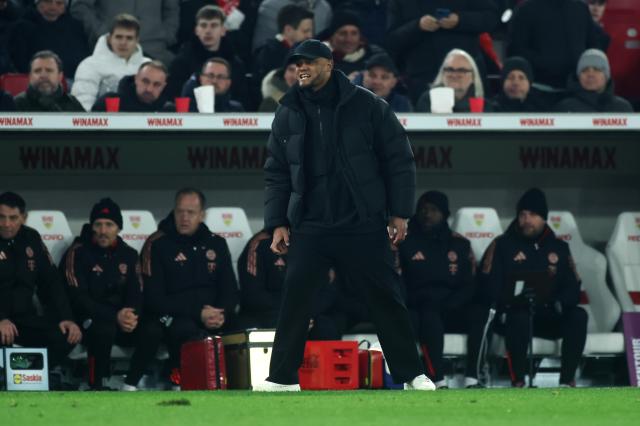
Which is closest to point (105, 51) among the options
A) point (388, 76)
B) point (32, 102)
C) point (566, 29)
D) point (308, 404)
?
point (32, 102)

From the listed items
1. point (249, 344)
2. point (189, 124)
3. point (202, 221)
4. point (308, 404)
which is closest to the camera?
point (308, 404)

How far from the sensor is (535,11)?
551 inches

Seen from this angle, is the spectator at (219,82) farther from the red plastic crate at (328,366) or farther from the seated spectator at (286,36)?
the red plastic crate at (328,366)

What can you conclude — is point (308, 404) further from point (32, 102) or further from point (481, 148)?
point (481, 148)

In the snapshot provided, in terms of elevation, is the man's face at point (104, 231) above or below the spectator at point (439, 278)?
above

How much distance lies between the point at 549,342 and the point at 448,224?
1466mm

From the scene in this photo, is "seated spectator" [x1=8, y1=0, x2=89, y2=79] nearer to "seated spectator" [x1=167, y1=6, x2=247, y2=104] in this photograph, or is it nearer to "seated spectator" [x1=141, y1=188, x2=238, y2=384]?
"seated spectator" [x1=167, y1=6, x2=247, y2=104]

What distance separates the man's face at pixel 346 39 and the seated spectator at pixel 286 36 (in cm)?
24

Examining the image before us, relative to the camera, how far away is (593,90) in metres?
13.1

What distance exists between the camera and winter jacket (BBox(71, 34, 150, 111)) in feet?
42.2

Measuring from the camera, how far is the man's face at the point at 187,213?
1215cm

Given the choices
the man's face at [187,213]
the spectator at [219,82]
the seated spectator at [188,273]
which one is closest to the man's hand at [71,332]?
the seated spectator at [188,273]

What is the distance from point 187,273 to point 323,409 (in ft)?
16.4

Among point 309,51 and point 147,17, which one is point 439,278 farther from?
point 309,51
